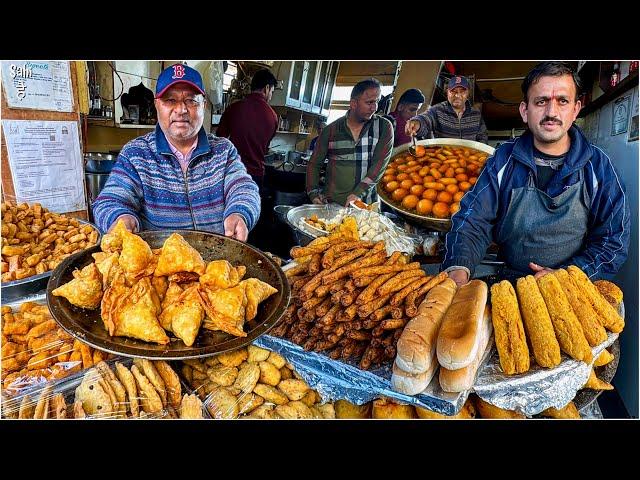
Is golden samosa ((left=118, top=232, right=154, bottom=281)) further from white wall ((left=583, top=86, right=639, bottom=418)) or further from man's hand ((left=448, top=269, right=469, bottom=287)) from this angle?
white wall ((left=583, top=86, right=639, bottom=418))

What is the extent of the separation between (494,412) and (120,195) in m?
2.03

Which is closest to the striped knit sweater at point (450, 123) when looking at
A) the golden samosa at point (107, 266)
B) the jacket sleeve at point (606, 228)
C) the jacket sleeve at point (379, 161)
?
the jacket sleeve at point (379, 161)

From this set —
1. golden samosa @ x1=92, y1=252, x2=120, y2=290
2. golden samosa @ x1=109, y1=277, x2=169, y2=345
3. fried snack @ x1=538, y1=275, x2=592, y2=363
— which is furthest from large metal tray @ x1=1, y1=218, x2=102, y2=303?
fried snack @ x1=538, y1=275, x2=592, y2=363

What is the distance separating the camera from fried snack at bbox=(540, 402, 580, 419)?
1.87 metres

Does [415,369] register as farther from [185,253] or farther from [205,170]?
[205,170]

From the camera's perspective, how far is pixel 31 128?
2.30 metres

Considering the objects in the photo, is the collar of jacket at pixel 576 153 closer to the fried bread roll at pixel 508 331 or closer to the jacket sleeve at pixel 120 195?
the fried bread roll at pixel 508 331

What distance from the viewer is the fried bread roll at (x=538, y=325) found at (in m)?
1.69

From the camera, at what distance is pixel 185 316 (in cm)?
153

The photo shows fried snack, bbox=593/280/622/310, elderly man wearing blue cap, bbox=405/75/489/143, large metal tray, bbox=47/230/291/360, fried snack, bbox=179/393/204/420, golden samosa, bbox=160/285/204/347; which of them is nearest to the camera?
large metal tray, bbox=47/230/291/360

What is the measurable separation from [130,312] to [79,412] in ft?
1.80

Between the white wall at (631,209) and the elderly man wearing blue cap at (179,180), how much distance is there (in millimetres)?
1691

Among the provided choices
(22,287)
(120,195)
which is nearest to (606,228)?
(120,195)

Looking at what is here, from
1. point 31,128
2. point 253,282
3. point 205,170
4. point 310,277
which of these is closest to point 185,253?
point 253,282
